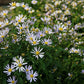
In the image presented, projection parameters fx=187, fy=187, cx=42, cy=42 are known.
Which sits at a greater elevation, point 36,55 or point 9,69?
point 36,55

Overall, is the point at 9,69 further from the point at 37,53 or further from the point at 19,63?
the point at 37,53

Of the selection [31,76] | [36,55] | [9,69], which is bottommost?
[31,76]

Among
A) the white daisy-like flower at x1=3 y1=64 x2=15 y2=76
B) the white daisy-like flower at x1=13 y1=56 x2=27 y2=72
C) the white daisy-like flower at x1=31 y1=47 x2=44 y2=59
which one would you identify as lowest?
the white daisy-like flower at x1=3 y1=64 x2=15 y2=76

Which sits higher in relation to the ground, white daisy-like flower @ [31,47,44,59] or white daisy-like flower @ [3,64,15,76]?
white daisy-like flower @ [31,47,44,59]

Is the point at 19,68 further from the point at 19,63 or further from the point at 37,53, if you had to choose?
the point at 37,53

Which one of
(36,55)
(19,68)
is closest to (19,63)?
(19,68)

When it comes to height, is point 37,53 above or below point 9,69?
above

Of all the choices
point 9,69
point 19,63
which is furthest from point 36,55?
point 9,69

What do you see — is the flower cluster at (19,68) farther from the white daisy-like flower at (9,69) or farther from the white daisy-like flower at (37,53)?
the white daisy-like flower at (37,53)

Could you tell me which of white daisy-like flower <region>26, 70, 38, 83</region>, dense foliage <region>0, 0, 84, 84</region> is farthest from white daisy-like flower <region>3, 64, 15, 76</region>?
white daisy-like flower <region>26, 70, 38, 83</region>

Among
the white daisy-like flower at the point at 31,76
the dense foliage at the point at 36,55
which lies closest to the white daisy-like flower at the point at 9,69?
the dense foliage at the point at 36,55

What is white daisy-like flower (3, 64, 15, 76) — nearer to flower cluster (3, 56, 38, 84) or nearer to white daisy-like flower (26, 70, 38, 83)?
flower cluster (3, 56, 38, 84)
